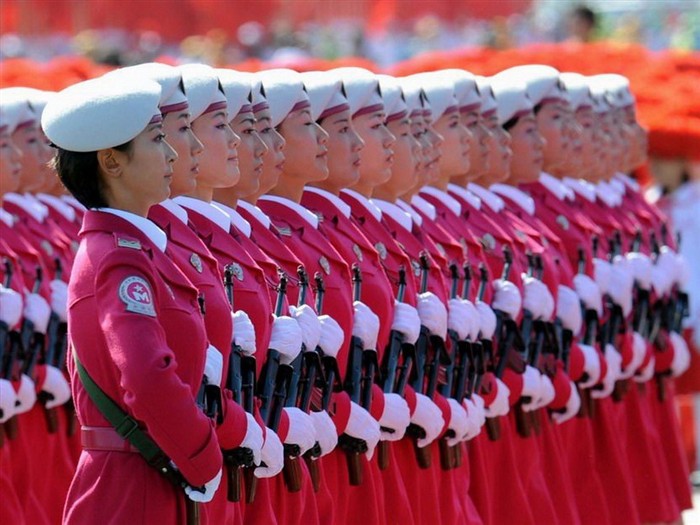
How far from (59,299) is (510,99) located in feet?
7.45

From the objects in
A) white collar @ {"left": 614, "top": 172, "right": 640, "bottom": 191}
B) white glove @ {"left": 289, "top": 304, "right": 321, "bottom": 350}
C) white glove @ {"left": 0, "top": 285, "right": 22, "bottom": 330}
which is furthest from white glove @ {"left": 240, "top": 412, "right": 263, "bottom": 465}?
white collar @ {"left": 614, "top": 172, "right": 640, "bottom": 191}

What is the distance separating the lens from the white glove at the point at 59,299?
8.79m

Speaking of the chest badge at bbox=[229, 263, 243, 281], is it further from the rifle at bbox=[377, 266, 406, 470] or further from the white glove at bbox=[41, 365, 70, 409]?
the white glove at bbox=[41, 365, 70, 409]

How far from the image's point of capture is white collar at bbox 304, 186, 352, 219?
7836 millimetres

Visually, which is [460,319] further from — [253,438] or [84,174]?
[84,174]

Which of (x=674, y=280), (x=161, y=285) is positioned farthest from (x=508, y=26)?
(x=161, y=285)

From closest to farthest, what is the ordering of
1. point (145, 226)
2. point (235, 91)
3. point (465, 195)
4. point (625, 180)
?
1. point (145, 226)
2. point (235, 91)
3. point (465, 195)
4. point (625, 180)

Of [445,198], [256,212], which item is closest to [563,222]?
[445,198]

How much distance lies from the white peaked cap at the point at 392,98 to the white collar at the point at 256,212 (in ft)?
3.73

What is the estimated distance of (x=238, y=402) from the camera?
21.0ft

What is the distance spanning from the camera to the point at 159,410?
18.5 ft

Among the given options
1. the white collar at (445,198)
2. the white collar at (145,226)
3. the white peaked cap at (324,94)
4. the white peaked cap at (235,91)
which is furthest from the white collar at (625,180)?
the white collar at (145,226)

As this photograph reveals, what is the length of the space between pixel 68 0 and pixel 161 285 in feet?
94.0

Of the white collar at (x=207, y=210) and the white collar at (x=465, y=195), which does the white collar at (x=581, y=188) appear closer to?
the white collar at (x=465, y=195)
